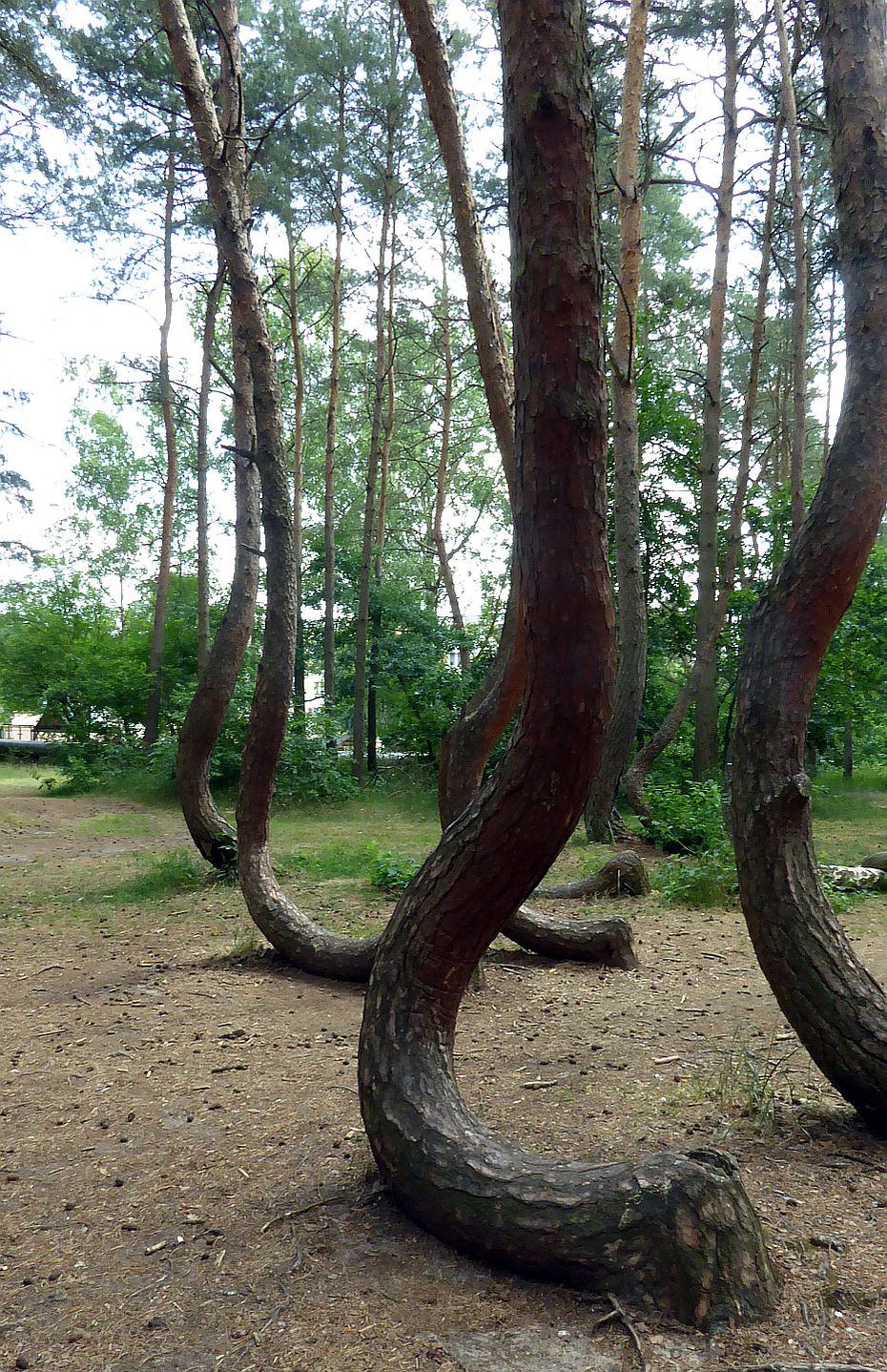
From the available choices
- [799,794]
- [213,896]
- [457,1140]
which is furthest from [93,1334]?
[213,896]

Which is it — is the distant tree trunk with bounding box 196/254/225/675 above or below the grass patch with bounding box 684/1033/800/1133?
above

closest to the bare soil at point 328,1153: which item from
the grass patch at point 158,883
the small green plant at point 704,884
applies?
the small green plant at point 704,884

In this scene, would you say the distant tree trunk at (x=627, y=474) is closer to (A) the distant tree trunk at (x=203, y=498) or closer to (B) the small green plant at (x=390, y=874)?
(B) the small green plant at (x=390, y=874)

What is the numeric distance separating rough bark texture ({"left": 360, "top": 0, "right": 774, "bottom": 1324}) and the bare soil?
0.41ft

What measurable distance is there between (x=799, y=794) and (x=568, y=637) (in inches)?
57.9

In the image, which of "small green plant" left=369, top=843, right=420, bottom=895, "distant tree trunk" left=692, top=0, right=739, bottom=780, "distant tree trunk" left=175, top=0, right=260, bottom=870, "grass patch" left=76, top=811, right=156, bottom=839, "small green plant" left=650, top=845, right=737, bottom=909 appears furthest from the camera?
"distant tree trunk" left=692, top=0, right=739, bottom=780

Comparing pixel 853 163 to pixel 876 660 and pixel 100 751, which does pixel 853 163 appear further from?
pixel 100 751

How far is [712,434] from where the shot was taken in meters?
14.6

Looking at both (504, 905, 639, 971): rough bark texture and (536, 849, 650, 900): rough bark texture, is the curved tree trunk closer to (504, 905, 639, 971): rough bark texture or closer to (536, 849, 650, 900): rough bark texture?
(536, 849, 650, 900): rough bark texture

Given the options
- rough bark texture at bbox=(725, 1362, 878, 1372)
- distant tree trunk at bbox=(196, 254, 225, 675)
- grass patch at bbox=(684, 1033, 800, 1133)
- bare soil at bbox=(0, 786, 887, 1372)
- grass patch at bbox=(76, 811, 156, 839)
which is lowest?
bare soil at bbox=(0, 786, 887, 1372)

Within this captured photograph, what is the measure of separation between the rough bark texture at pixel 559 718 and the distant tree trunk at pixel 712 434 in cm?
1191

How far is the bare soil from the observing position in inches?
94.3

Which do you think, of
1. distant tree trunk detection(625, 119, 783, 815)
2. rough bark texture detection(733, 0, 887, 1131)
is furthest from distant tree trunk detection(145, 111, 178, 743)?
rough bark texture detection(733, 0, 887, 1131)

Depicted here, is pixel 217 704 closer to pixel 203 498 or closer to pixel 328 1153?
pixel 328 1153
